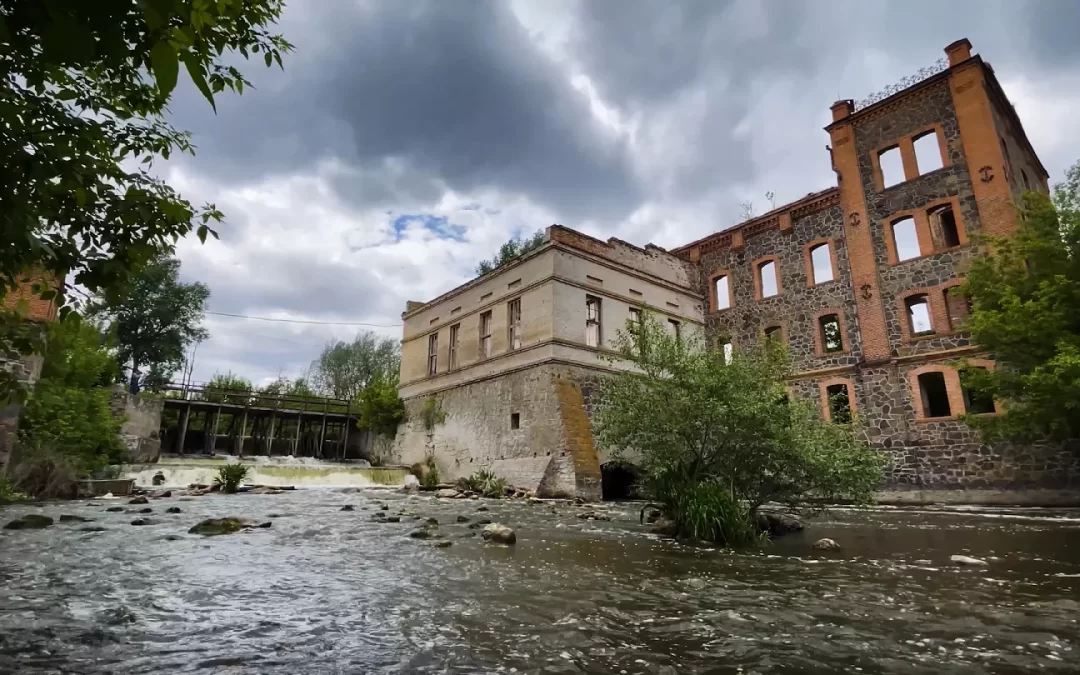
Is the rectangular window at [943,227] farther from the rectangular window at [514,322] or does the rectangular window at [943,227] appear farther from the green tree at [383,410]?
the green tree at [383,410]

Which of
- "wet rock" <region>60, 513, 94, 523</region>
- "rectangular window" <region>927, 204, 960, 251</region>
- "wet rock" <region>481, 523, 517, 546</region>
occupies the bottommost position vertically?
"wet rock" <region>481, 523, 517, 546</region>

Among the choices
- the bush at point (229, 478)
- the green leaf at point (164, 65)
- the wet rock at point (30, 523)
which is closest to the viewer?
the green leaf at point (164, 65)

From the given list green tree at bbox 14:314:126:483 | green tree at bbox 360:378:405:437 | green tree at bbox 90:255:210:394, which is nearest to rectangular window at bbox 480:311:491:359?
green tree at bbox 360:378:405:437

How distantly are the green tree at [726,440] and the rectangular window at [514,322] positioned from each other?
10.7 meters

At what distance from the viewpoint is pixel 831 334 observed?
803 inches

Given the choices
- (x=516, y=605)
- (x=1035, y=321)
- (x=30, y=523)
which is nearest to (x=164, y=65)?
(x=516, y=605)

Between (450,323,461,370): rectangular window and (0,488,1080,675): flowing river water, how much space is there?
15162 mm

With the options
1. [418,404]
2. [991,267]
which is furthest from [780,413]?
[418,404]

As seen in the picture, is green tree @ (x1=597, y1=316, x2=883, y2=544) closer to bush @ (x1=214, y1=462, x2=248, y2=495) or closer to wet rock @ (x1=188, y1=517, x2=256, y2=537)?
wet rock @ (x1=188, y1=517, x2=256, y2=537)

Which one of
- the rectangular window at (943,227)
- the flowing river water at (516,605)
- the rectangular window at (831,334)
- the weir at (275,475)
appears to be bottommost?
the flowing river water at (516,605)

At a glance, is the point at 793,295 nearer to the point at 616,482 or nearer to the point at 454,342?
the point at 616,482

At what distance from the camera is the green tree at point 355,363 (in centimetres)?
4500

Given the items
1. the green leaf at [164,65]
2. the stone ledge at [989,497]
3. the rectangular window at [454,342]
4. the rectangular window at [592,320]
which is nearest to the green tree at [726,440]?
the green leaf at [164,65]

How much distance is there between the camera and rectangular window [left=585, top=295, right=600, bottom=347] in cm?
1919
